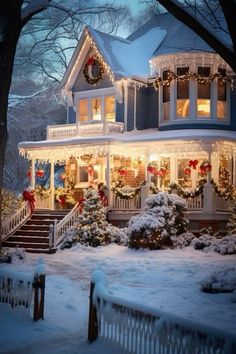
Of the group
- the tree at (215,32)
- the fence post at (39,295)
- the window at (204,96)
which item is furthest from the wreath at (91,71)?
the fence post at (39,295)

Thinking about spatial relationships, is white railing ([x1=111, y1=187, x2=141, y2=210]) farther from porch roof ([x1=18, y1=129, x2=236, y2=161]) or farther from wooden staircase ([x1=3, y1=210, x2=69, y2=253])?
wooden staircase ([x1=3, y1=210, x2=69, y2=253])

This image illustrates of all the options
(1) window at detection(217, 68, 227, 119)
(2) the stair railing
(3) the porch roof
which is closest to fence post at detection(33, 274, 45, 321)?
(2) the stair railing

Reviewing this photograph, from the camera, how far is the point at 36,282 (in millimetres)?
8852

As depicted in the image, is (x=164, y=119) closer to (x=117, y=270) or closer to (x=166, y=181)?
(x=166, y=181)

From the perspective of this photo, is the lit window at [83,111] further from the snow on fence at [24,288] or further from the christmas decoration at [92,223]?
the snow on fence at [24,288]

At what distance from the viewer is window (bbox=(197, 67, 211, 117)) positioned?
960 inches

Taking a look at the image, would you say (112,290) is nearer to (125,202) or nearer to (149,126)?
(125,202)

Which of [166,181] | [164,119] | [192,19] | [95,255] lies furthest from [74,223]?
[192,19]

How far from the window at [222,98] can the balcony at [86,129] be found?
15.6ft

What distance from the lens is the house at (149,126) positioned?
886 inches

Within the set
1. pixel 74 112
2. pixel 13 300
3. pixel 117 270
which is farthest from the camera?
pixel 74 112

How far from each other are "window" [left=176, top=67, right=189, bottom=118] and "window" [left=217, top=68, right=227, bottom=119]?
152cm

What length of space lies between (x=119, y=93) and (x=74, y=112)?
395cm

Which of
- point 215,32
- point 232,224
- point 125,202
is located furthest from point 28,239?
point 215,32
